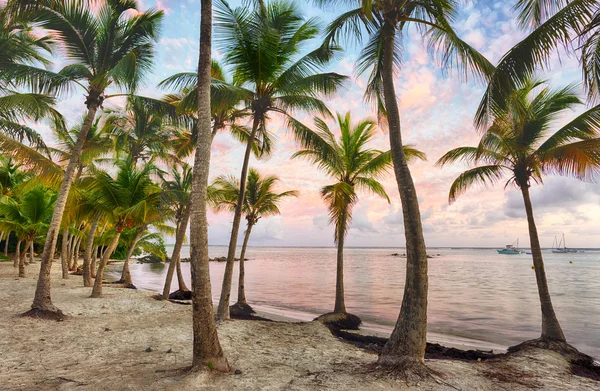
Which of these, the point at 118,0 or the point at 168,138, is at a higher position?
the point at 118,0

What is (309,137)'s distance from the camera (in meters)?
10.7

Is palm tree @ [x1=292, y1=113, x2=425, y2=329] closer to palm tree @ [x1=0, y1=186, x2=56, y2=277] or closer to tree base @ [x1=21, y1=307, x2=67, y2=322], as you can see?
tree base @ [x1=21, y1=307, x2=67, y2=322]

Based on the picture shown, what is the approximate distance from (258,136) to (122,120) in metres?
9.20

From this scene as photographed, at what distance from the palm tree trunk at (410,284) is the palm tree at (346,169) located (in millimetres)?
4653

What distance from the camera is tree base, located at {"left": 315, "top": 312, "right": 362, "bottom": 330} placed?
11.4 metres

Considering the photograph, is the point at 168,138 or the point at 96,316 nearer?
the point at 96,316

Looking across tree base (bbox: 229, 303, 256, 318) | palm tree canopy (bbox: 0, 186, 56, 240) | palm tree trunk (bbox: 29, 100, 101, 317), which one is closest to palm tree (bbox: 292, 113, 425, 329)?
tree base (bbox: 229, 303, 256, 318)

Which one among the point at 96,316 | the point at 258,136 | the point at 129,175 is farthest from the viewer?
the point at 129,175

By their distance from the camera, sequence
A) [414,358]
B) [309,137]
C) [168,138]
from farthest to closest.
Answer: [168,138], [309,137], [414,358]

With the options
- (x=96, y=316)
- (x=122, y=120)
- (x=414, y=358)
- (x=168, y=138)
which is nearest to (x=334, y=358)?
(x=414, y=358)

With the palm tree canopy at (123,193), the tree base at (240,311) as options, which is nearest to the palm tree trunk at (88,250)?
the palm tree canopy at (123,193)

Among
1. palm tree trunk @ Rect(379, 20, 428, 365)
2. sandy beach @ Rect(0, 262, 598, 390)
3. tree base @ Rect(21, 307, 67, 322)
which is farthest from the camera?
tree base @ Rect(21, 307, 67, 322)

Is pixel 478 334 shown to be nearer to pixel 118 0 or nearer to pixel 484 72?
pixel 484 72

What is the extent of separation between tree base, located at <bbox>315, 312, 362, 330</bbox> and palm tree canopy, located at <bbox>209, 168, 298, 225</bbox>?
225 inches
